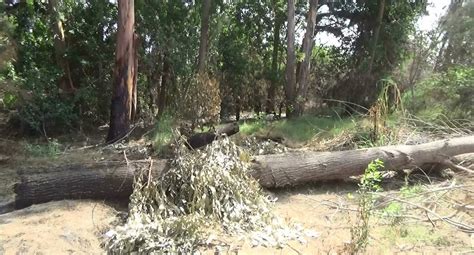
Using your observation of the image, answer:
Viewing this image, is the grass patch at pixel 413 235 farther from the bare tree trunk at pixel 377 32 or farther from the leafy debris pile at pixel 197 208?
the bare tree trunk at pixel 377 32

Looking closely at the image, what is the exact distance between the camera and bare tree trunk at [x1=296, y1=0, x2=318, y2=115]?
39.0 ft

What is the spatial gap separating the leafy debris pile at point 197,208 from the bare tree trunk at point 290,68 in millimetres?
6642

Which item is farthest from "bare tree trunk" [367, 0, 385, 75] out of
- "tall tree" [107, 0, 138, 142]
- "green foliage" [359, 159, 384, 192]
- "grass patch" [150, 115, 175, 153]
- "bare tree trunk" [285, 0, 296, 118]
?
"green foliage" [359, 159, 384, 192]

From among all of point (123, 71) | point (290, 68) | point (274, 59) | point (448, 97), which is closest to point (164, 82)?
point (123, 71)

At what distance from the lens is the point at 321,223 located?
513 cm

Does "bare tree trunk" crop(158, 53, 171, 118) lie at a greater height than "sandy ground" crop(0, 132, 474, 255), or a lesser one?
greater

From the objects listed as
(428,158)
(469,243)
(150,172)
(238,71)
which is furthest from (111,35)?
(469,243)

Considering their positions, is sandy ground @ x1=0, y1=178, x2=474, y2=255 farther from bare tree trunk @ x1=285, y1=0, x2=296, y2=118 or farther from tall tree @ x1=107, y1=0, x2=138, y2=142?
bare tree trunk @ x1=285, y1=0, x2=296, y2=118

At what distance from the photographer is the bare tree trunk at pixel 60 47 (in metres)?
10.7

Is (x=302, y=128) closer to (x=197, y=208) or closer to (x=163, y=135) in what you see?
(x=163, y=135)

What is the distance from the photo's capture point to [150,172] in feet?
17.2

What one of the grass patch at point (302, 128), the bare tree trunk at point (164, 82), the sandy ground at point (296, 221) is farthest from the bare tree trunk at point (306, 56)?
the sandy ground at point (296, 221)

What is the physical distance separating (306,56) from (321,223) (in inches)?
295

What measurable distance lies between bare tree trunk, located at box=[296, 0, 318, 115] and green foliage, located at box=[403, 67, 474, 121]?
2.88 meters
